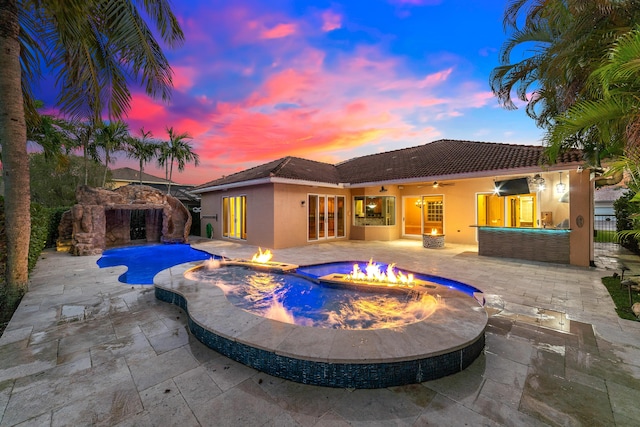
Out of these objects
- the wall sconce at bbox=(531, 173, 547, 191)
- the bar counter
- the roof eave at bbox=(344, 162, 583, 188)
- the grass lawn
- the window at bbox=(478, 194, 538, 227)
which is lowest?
the grass lawn

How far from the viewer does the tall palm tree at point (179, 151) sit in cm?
2128

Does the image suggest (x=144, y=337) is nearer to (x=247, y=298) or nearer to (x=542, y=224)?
(x=247, y=298)

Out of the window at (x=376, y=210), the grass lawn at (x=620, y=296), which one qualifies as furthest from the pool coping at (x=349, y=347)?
the window at (x=376, y=210)

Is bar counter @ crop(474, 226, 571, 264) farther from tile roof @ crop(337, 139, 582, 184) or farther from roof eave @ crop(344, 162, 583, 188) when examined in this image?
tile roof @ crop(337, 139, 582, 184)

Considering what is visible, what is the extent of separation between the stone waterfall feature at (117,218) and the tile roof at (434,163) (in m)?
4.32

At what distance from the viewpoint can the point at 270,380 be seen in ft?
9.25

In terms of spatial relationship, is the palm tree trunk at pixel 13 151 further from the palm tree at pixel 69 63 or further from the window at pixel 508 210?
the window at pixel 508 210

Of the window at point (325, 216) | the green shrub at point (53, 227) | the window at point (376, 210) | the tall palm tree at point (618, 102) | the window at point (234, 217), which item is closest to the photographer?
the tall palm tree at point (618, 102)

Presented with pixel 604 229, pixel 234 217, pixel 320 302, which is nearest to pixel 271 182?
pixel 234 217

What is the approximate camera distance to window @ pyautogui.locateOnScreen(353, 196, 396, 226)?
14.6 metres

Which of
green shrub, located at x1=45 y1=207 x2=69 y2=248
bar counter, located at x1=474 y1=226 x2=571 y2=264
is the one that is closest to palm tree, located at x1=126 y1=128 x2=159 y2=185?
green shrub, located at x1=45 y1=207 x2=69 y2=248

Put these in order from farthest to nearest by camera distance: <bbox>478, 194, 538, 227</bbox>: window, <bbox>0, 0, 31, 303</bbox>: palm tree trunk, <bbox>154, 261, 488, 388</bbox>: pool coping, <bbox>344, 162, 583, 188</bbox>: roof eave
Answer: <bbox>478, 194, 538, 227</bbox>: window
<bbox>344, 162, 583, 188</bbox>: roof eave
<bbox>0, 0, 31, 303</bbox>: palm tree trunk
<bbox>154, 261, 488, 388</bbox>: pool coping

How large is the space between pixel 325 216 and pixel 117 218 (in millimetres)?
11755

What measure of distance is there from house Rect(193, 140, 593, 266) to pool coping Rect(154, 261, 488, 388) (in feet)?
23.4
